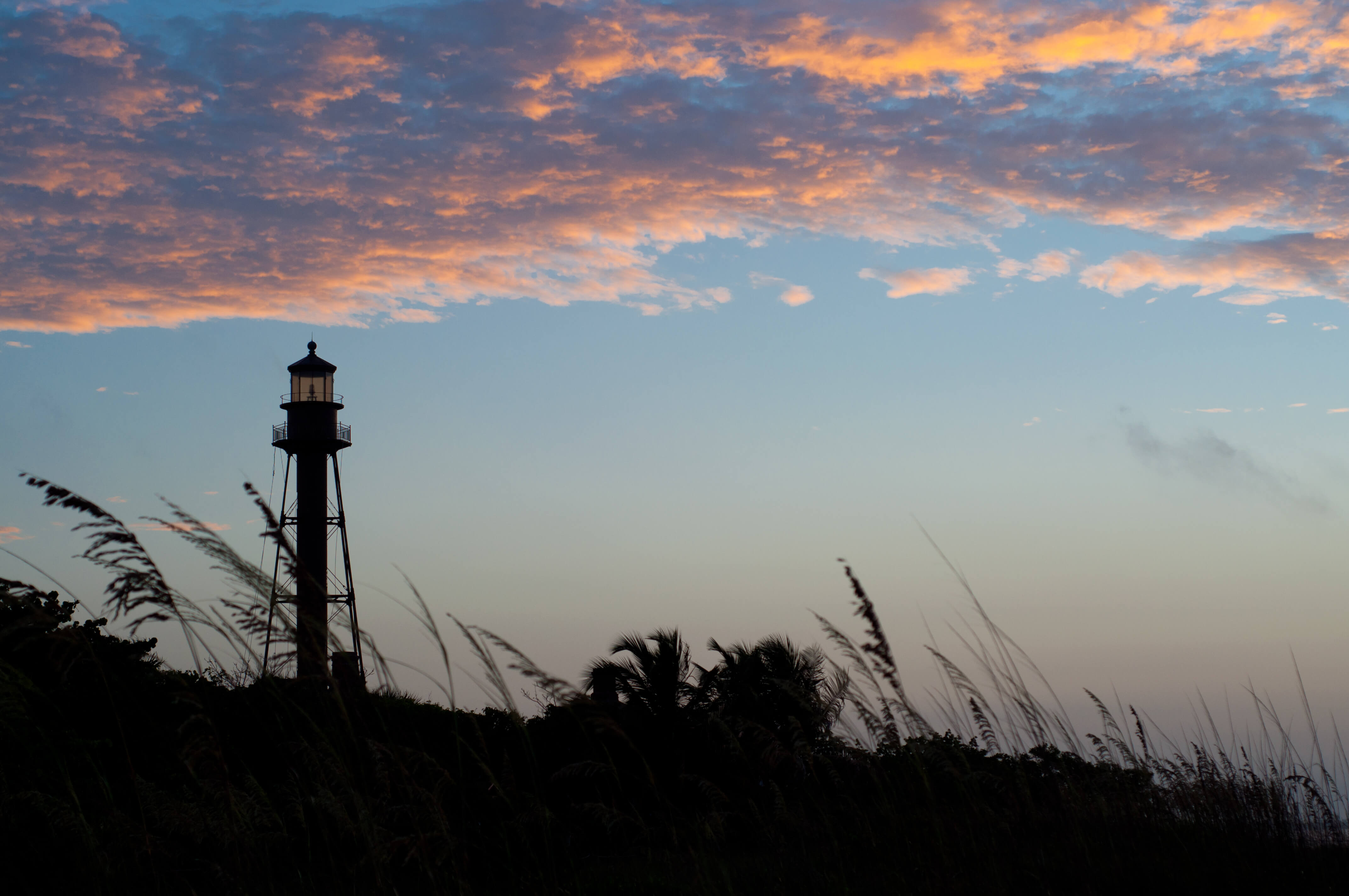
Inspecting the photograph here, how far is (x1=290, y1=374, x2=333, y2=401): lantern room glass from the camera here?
33.8 m

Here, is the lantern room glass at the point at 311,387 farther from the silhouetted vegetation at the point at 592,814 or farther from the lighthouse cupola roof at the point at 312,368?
the silhouetted vegetation at the point at 592,814

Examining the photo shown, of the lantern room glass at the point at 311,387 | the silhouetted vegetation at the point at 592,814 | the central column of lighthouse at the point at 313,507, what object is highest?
the lantern room glass at the point at 311,387

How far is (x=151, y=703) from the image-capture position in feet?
46.8

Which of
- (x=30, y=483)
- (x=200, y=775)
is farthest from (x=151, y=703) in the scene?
(x=30, y=483)

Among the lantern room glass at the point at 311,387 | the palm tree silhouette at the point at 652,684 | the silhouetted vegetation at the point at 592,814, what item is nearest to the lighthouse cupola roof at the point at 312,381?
the lantern room glass at the point at 311,387

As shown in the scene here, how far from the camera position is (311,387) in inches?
1341

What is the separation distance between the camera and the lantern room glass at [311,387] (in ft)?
111

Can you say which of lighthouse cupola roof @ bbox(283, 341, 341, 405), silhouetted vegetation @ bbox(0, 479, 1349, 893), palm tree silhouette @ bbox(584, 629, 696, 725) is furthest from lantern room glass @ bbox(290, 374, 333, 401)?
silhouetted vegetation @ bbox(0, 479, 1349, 893)

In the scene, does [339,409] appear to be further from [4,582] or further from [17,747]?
[4,582]

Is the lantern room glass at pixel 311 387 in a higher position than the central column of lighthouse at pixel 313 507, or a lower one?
higher

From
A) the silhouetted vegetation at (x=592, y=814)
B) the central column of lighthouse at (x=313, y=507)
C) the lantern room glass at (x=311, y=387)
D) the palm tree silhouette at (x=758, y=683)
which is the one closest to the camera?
the silhouetted vegetation at (x=592, y=814)

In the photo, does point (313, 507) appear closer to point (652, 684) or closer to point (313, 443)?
point (313, 443)

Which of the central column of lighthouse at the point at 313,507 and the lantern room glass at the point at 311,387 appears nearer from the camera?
the central column of lighthouse at the point at 313,507

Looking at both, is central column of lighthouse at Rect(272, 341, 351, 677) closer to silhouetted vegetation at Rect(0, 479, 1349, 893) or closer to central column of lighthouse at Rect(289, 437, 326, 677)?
central column of lighthouse at Rect(289, 437, 326, 677)
